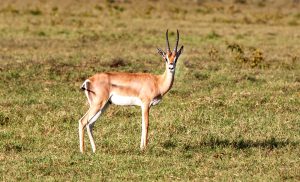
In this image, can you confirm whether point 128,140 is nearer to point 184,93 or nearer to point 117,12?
point 184,93

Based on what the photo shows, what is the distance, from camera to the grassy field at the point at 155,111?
8.20 metres

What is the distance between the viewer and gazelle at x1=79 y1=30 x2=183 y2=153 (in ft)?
29.4

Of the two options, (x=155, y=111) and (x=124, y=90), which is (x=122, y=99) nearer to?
(x=124, y=90)

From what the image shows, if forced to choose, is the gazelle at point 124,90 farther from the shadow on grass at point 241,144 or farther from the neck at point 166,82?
the shadow on grass at point 241,144

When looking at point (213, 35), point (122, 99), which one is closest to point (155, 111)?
point (122, 99)

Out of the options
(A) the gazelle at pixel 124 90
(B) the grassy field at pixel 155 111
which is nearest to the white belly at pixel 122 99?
(A) the gazelle at pixel 124 90

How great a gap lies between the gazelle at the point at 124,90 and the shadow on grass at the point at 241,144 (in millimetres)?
886

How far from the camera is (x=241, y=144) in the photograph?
9.68 meters

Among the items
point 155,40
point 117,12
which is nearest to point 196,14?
point 117,12

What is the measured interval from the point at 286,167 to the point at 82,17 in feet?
79.7

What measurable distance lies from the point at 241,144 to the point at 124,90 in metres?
1.88

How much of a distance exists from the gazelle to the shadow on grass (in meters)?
0.89

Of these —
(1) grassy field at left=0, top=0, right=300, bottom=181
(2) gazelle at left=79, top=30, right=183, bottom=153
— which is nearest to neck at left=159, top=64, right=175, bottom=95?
(2) gazelle at left=79, top=30, right=183, bottom=153

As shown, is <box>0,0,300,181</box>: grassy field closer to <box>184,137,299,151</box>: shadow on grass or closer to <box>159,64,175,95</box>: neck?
<box>184,137,299,151</box>: shadow on grass
